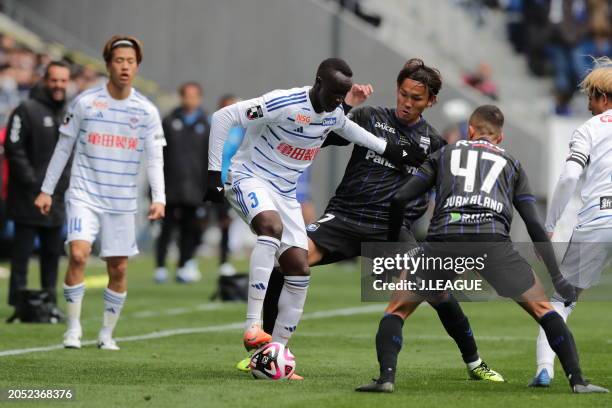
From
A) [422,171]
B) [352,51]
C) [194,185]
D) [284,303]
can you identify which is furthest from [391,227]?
[352,51]

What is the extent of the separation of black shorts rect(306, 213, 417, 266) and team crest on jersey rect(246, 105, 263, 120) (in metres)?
0.98

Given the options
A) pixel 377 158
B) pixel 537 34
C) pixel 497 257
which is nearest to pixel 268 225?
pixel 377 158

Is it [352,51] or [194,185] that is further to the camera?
[352,51]

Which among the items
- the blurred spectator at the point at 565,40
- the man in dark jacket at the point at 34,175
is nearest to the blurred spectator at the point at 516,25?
the blurred spectator at the point at 565,40

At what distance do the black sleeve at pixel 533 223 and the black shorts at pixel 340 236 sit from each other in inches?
60.7

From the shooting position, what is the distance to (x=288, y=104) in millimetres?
9281

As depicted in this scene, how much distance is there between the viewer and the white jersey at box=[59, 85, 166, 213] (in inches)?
428

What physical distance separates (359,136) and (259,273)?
118cm

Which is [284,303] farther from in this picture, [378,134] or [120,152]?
[120,152]

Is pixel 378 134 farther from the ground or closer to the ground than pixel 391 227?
farther from the ground

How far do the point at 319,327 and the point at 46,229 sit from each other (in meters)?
2.96

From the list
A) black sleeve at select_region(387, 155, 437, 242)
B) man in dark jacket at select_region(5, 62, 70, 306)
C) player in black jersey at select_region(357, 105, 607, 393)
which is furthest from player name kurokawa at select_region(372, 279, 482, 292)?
man in dark jacket at select_region(5, 62, 70, 306)

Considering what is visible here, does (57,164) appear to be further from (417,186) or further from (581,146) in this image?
(581,146)

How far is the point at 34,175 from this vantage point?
1380 cm
